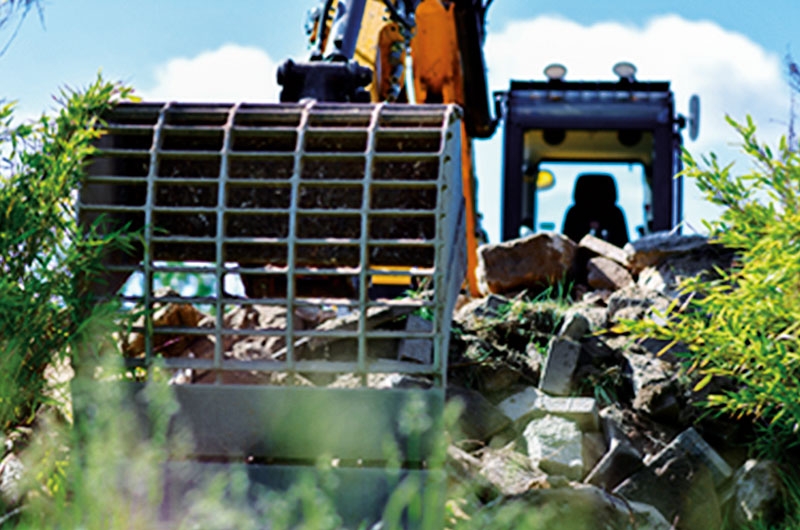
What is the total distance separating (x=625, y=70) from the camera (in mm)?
6930

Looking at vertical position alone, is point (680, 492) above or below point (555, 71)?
below

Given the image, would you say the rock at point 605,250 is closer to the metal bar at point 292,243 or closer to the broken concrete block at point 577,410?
the broken concrete block at point 577,410

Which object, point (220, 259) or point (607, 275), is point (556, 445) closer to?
point (220, 259)

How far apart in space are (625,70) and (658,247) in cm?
281

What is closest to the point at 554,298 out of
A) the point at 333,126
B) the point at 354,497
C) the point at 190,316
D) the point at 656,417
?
the point at 656,417

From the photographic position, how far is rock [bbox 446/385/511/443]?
3.04m

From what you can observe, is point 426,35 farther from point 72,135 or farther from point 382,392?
point 382,392

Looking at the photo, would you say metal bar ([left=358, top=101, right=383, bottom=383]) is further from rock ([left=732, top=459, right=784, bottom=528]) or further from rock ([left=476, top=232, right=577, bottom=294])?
rock ([left=476, top=232, right=577, bottom=294])

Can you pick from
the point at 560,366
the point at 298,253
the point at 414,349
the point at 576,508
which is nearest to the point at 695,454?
the point at 560,366

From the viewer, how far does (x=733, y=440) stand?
3154 millimetres

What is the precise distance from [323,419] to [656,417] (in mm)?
1431

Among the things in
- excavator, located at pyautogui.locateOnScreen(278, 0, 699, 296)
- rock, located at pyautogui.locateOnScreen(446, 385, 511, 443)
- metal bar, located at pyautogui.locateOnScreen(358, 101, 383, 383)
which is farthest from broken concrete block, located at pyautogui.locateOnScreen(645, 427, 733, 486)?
excavator, located at pyautogui.locateOnScreen(278, 0, 699, 296)

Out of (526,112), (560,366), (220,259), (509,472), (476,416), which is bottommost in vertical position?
(509,472)

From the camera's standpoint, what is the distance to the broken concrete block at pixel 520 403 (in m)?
3.19
